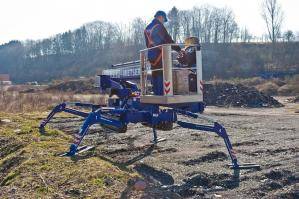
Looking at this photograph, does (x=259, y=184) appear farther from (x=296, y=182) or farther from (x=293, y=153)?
(x=293, y=153)

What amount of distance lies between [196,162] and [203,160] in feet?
0.74

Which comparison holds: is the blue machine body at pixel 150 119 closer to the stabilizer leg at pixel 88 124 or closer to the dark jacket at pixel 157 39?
the stabilizer leg at pixel 88 124

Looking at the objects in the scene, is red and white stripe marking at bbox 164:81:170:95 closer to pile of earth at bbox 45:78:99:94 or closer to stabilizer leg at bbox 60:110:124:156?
stabilizer leg at bbox 60:110:124:156

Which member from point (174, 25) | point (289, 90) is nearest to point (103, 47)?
point (174, 25)

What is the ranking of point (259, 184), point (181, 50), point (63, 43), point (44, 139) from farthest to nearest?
point (63, 43), point (44, 139), point (181, 50), point (259, 184)

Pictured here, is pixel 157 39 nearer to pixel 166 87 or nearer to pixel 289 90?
pixel 166 87

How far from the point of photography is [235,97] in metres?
28.5

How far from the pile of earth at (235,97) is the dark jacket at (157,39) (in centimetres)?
2030

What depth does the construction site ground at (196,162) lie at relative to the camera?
6035 millimetres

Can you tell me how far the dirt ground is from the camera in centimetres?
615

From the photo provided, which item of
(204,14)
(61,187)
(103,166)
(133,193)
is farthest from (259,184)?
(204,14)

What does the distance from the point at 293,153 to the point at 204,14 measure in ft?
266

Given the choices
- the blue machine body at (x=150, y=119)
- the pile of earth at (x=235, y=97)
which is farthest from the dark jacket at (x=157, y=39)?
the pile of earth at (x=235, y=97)

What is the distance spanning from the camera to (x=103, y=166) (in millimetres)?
7012
